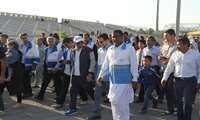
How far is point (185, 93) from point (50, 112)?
388 cm

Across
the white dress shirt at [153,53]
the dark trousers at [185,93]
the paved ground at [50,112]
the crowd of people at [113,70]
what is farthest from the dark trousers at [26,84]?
the dark trousers at [185,93]

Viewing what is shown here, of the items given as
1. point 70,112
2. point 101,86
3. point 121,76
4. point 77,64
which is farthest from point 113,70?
point 70,112

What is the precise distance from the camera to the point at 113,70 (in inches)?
334

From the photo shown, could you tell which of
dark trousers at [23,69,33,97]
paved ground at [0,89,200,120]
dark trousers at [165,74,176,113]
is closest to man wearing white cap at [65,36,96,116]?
paved ground at [0,89,200,120]

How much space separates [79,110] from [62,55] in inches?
66.7

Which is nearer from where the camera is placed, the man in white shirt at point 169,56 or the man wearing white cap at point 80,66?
the man in white shirt at point 169,56

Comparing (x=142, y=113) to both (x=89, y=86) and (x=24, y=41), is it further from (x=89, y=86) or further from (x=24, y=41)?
(x=24, y=41)

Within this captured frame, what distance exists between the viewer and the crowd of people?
842 cm

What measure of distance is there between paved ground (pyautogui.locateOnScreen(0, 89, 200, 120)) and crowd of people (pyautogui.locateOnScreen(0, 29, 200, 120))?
9.4 inches

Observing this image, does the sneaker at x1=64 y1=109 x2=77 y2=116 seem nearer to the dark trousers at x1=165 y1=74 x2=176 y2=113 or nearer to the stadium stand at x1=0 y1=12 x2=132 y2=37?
the dark trousers at x1=165 y1=74 x2=176 y2=113

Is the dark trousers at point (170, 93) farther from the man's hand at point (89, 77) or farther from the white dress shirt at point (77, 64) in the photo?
the white dress shirt at point (77, 64)

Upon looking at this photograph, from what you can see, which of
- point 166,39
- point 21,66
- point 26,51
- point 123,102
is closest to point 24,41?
point 26,51

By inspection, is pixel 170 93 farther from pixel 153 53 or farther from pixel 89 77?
pixel 89 77

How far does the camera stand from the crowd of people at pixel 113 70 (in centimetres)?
842
